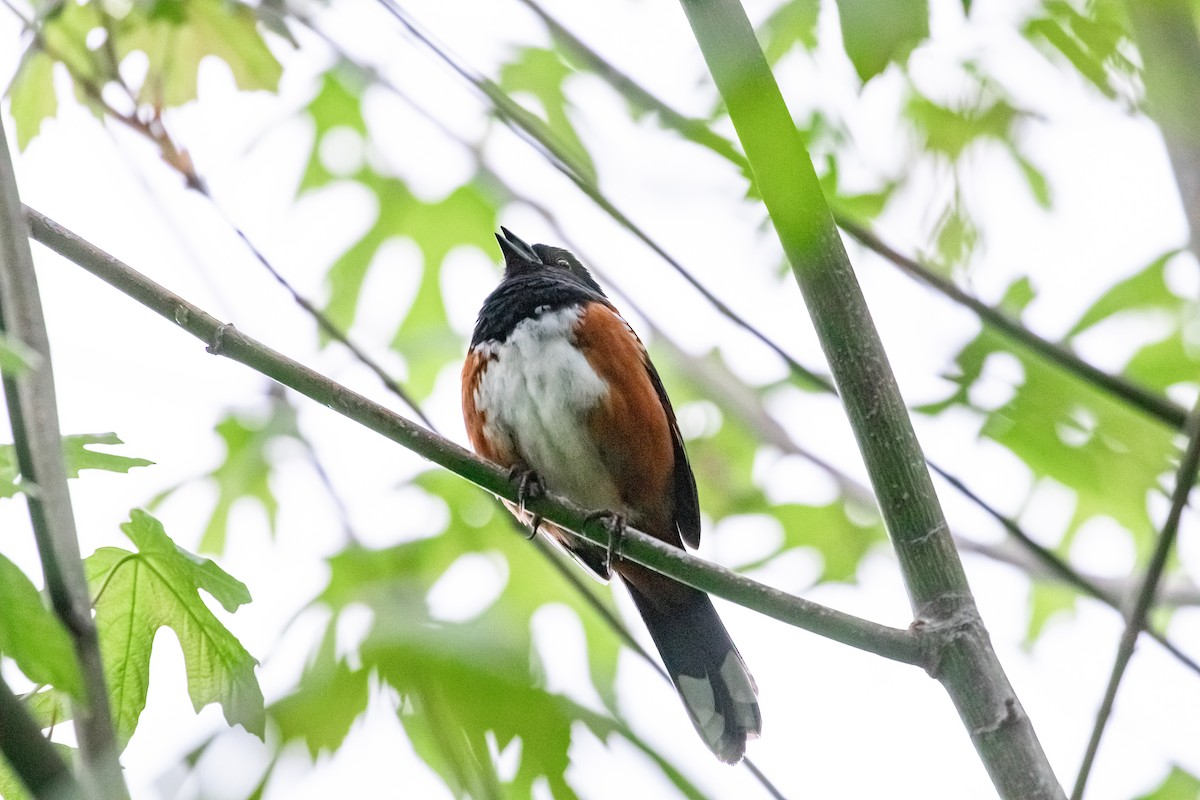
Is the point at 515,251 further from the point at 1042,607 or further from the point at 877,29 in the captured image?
the point at 877,29

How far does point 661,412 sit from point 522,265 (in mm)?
1029

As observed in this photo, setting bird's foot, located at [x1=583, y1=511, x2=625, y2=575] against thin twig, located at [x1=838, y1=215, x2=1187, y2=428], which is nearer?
thin twig, located at [x1=838, y1=215, x2=1187, y2=428]

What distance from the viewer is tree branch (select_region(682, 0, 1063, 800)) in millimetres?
2117

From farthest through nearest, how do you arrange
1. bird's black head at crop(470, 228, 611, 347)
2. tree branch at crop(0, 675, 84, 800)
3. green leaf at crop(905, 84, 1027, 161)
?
bird's black head at crop(470, 228, 611, 347) → green leaf at crop(905, 84, 1027, 161) → tree branch at crop(0, 675, 84, 800)

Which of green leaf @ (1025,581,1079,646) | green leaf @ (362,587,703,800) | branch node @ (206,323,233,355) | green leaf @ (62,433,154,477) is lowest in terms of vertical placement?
green leaf @ (362,587,703,800)

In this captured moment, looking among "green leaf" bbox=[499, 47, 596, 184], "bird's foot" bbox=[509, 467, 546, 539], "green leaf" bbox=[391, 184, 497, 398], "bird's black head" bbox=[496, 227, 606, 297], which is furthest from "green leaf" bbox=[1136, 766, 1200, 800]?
"green leaf" bbox=[391, 184, 497, 398]

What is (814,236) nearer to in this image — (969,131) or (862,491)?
(969,131)

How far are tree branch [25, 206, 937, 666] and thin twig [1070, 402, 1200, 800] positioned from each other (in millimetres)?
360

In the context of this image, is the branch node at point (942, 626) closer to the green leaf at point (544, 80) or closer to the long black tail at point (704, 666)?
the long black tail at point (704, 666)

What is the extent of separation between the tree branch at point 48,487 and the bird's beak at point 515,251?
3454mm

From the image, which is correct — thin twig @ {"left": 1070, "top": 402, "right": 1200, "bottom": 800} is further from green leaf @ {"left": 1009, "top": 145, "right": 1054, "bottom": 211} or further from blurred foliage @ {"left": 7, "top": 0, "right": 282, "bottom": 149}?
blurred foliage @ {"left": 7, "top": 0, "right": 282, "bottom": 149}

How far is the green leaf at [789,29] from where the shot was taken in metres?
3.24

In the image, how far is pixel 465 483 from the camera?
14.7ft

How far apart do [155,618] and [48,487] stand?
1.02m
